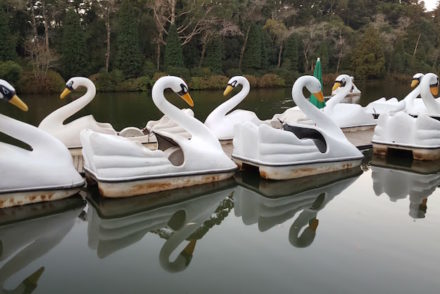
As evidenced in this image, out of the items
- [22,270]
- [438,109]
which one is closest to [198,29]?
[438,109]

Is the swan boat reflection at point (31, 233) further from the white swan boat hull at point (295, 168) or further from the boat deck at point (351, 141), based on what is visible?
the white swan boat hull at point (295, 168)

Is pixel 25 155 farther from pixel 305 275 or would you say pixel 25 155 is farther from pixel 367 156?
pixel 367 156

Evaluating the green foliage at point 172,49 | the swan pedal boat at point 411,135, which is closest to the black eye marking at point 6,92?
the swan pedal boat at point 411,135

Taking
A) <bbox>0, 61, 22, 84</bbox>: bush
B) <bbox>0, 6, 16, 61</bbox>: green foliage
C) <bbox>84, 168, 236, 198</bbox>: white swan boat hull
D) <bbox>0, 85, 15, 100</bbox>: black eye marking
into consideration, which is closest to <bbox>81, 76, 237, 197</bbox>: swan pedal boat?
<bbox>84, 168, 236, 198</bbox>: white swan boat hull

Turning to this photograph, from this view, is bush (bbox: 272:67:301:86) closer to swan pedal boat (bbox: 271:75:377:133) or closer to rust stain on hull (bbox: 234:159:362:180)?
swan pedal boat (bbox: 271:75:377:133)

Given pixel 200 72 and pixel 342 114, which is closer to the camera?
pixel 342 114

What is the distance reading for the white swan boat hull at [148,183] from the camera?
5.99 m

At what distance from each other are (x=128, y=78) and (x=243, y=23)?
11.6 m

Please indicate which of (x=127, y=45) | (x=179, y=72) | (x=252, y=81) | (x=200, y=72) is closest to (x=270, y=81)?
(x=252, y=81)

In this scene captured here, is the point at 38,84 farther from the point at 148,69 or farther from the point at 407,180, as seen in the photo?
the point at 407,180

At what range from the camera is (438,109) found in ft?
33.2

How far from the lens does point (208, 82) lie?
97.5 ft

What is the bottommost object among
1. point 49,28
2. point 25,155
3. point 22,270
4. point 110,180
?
point 22,270

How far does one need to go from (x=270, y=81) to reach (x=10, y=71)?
18.1 meters
